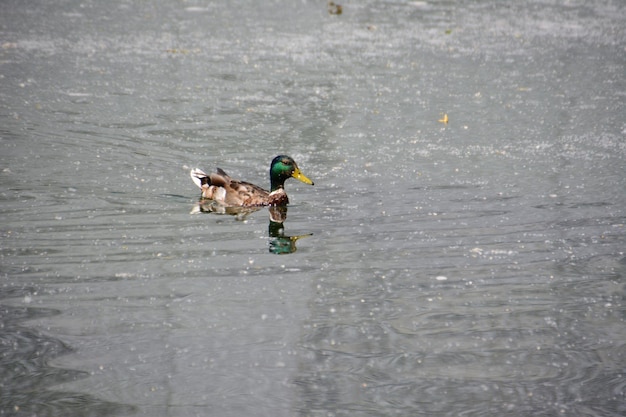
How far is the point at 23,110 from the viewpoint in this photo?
34.9 ft

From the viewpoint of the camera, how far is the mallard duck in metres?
8.26

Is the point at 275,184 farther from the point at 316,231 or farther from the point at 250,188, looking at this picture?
the point at 316,231

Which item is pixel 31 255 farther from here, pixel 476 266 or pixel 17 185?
pixel 476 266

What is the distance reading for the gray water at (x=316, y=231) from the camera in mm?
4918

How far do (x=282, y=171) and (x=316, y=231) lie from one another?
3.66 ft

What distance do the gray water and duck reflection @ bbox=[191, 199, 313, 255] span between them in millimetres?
65

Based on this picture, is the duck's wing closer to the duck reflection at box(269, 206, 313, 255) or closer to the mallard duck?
the mallard duck

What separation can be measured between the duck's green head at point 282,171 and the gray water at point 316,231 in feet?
0.76

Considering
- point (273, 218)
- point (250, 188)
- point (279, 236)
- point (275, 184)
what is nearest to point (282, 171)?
point (275, 184)

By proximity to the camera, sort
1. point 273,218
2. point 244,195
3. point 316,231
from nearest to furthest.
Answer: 1. point 316,231
2. point 273,218
3. point 244,195

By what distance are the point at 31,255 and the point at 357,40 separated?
31.6ft

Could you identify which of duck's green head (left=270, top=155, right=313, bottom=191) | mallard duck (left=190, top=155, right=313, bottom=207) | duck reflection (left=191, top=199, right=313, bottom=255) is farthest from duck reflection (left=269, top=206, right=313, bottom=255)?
duck's green head (left=270, top=155, right=313, bottom=191)

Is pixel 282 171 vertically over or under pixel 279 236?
over

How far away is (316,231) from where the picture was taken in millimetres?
7375
